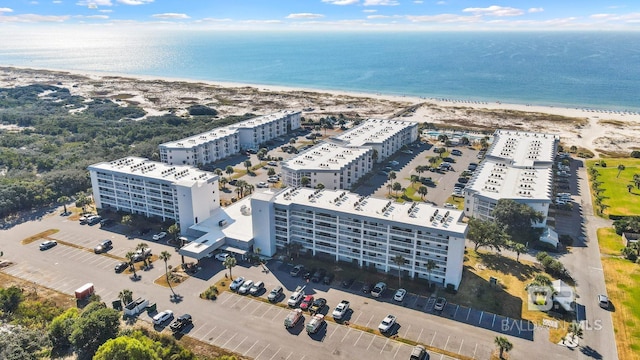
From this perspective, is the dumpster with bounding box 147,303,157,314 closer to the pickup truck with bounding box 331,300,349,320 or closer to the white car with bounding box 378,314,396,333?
the pickup truck with bounding box 331,300,349,320

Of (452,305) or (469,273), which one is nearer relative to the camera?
(452,305)

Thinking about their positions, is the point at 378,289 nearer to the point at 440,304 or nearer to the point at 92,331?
the point at 440,304

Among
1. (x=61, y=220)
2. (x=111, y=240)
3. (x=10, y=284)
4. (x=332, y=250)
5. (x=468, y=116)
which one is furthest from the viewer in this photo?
(x=468, y=116)

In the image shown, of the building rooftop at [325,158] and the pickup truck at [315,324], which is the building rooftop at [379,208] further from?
the building rooftop at [325,158]

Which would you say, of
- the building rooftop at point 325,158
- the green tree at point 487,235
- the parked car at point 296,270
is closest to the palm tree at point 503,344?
the green tree at point 487,235

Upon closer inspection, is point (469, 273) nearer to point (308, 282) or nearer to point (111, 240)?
point (308, 282)

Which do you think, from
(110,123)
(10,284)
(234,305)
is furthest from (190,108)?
(234,305)

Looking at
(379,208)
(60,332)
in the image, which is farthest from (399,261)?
(60,332)
